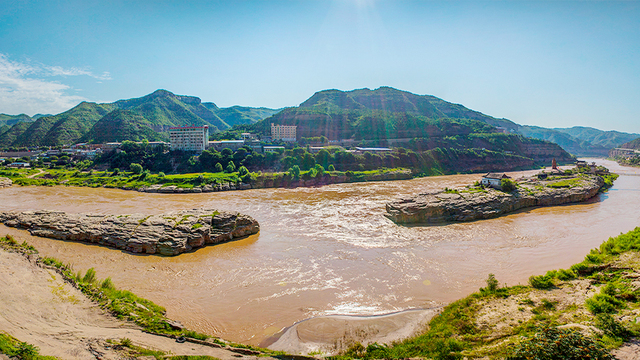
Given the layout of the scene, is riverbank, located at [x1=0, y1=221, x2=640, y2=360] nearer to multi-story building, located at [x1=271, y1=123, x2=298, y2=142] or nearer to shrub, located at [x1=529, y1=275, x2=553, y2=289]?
shrub, located at [x1=529, y1=275, x2=553, y2=289]

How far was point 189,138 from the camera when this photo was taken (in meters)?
67.6

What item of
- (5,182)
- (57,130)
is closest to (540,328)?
(5,182)

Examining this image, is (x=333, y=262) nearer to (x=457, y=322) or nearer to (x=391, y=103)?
(x=457, y=322)

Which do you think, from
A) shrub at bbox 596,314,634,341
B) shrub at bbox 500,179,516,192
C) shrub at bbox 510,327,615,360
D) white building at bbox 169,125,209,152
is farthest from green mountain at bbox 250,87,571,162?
shrub at bbox 510,327,615,360

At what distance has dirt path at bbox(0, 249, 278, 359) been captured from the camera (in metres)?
7.91

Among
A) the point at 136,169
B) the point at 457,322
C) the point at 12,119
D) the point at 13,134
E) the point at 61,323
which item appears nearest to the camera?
the point at 61,323

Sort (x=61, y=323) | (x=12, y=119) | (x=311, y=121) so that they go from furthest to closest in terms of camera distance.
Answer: (x=12, y=119) < (x=311, y=121) < (x=61, y=323)

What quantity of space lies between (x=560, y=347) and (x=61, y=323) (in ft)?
47.6

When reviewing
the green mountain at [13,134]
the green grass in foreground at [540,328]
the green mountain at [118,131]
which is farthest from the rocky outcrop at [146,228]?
the green mountain at [13,134]

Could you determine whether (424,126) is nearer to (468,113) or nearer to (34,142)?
(468,113)

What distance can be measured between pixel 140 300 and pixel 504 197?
31758mm

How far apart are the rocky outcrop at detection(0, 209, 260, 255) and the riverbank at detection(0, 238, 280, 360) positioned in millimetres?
4943

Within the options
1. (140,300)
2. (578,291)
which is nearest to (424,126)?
(578,291)

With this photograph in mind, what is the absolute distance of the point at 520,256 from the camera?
59.0 feet
